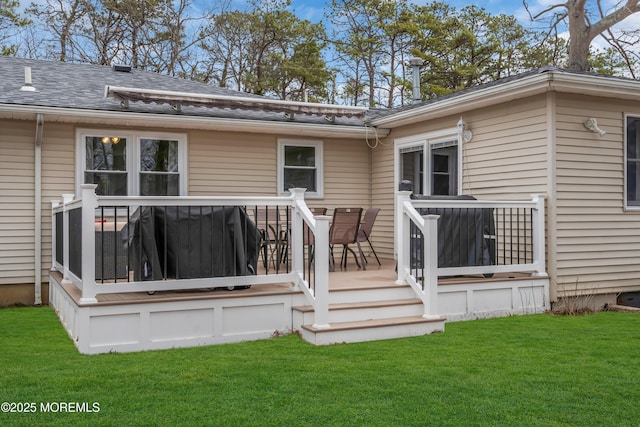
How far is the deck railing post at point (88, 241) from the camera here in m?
4.79

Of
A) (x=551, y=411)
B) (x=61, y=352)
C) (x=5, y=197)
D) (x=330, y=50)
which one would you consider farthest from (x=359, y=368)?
(x=330, y=50)

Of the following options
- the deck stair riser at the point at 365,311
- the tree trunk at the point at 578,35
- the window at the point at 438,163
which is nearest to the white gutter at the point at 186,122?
the window at the point at 438,163

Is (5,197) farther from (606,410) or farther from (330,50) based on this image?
(330,50)

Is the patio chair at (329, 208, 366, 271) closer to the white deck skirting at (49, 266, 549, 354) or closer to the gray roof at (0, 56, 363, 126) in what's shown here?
the white deck skirting at (49, 266, 549, 354)

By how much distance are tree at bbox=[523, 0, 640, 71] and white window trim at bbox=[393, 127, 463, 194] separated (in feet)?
29.6

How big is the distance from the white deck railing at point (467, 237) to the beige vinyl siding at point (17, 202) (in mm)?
4862

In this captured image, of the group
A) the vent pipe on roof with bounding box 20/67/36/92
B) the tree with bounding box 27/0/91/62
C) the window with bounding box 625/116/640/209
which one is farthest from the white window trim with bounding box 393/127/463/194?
the tree with bounding box 27/0/91/62

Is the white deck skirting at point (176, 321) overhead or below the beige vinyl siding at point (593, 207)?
below

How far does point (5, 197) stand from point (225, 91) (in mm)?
4542

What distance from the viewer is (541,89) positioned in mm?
6602

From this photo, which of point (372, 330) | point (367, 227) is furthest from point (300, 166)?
point (372, 330)

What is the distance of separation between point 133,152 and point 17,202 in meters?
1.63

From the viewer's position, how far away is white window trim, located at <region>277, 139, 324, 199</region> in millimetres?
9312

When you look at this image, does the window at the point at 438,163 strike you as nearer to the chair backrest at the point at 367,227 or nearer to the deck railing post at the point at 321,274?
the chair backrest at the point at 367,227
